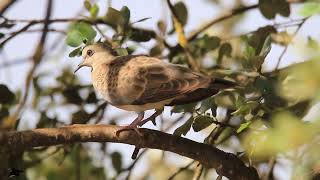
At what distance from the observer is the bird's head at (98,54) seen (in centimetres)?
224

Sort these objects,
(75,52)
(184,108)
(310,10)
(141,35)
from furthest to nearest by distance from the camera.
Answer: (141,35), (75,52), (184,108), (310,10)

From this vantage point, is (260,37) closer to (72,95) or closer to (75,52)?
(75,52)

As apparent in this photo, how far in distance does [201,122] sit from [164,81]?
0.17 meters

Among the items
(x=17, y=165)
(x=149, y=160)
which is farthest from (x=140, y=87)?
(x=149, y=160)

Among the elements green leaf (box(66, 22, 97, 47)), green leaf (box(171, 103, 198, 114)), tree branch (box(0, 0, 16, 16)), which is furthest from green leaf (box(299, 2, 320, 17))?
tree branch (box(0, 0, 16, 16))

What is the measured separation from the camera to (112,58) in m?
2.25

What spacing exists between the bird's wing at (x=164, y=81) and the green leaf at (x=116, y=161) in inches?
29.4

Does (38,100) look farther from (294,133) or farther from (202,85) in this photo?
(294,133)

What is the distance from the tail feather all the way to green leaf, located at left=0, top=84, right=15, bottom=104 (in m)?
0.70

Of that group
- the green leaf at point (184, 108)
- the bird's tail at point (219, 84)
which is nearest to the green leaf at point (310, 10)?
the bird's tail at point (219, 84)

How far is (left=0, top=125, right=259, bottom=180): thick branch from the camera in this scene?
1691 millimetres

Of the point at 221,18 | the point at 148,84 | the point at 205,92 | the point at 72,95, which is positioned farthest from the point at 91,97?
the point at 205,92

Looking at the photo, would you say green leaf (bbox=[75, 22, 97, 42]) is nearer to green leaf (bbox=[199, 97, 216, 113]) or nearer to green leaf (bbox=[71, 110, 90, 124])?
green leaf (bbox=[71, 110, 90, 124])

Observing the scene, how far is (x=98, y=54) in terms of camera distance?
7.48 feet
